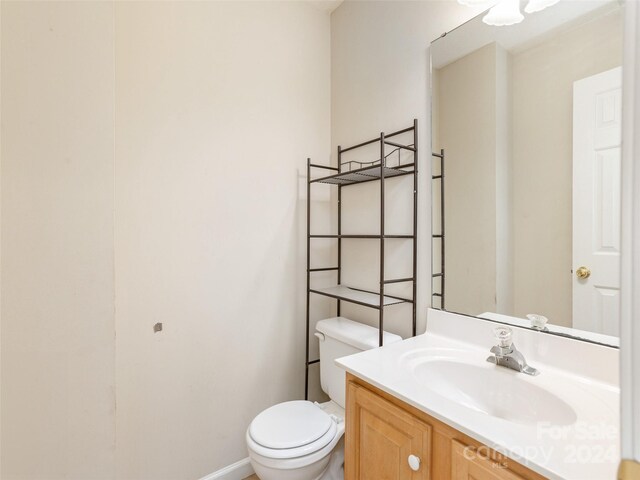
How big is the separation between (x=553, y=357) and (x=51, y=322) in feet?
4.74

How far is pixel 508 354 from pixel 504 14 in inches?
48.4

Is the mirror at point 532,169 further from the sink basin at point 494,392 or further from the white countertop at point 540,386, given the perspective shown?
the sink basin at point 494,392

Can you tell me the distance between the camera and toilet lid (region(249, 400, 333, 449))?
1301mm

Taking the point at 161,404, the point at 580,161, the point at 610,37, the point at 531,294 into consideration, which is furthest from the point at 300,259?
the point at 610,37

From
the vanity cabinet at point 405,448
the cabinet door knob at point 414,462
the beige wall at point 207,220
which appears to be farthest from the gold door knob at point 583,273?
the beige wall at point 207,220

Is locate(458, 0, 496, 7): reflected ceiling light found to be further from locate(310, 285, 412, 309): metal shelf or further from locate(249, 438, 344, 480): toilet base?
locate(249, 438, 344, 480): toilet base

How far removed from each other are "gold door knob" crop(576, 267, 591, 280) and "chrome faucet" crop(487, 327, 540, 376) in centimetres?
28

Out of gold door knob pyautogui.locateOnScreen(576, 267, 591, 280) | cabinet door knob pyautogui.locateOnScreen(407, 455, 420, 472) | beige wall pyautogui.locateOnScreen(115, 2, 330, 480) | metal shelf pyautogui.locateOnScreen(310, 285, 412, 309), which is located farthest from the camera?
metal shelf pyautogui.locateOnScreen(310, 285, 412, 309)

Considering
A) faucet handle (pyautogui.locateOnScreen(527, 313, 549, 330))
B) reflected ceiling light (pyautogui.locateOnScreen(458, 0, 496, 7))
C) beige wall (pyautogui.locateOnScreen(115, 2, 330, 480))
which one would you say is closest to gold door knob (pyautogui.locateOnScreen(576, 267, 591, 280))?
faucet handle (pyautogui.locateOnScreen(527, 313, 549, 330))

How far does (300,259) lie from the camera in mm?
1899

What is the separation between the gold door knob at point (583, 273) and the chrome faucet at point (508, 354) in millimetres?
278

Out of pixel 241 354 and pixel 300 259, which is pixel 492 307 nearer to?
pixel 300 259

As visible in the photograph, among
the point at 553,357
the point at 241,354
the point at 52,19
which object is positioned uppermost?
the point at 52,19

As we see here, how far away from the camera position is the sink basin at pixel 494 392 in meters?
0.93
